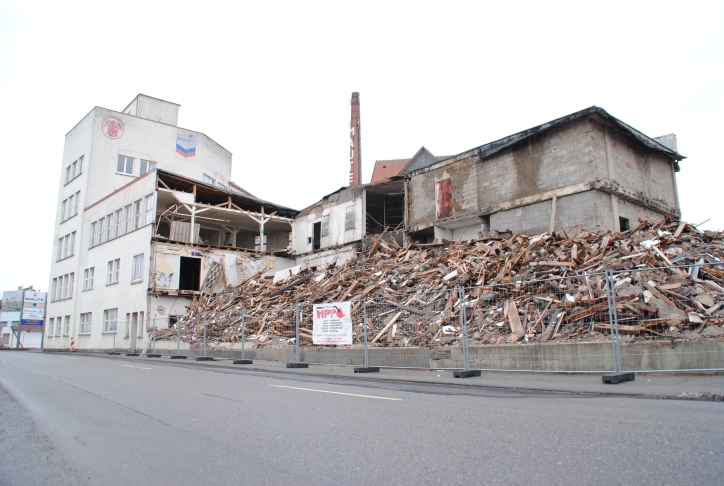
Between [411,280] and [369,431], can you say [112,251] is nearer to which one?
[411,280]

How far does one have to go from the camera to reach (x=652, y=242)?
16.3m

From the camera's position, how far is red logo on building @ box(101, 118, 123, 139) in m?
43.8

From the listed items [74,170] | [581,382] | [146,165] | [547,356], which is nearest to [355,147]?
[146,165]

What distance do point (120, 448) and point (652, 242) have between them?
636 inches

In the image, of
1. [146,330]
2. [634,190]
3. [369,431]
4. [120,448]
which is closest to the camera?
[120,448]

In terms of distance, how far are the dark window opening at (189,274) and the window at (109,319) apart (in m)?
4.82

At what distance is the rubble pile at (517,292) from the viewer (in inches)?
445

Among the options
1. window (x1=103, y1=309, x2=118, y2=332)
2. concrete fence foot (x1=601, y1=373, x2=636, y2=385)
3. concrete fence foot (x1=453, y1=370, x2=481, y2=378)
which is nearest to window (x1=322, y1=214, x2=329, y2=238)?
window (x1=103, y1=309, x2=118, y2=332)

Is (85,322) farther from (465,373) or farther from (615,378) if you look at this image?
(615,378)

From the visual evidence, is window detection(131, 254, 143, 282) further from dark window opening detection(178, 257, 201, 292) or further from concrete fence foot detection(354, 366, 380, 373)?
concrete fence foot detection(354, 366, 380, 373)

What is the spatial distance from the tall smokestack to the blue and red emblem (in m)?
14.4

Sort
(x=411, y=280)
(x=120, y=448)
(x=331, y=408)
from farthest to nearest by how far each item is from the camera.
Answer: (x=411, y=280) < (x=331, y=408) < (x=120, y=448)

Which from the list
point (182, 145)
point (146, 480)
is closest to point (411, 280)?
point (146, 480)

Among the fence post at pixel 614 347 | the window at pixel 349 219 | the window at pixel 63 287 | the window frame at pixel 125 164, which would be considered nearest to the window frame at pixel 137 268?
the window at pixel 349 219
